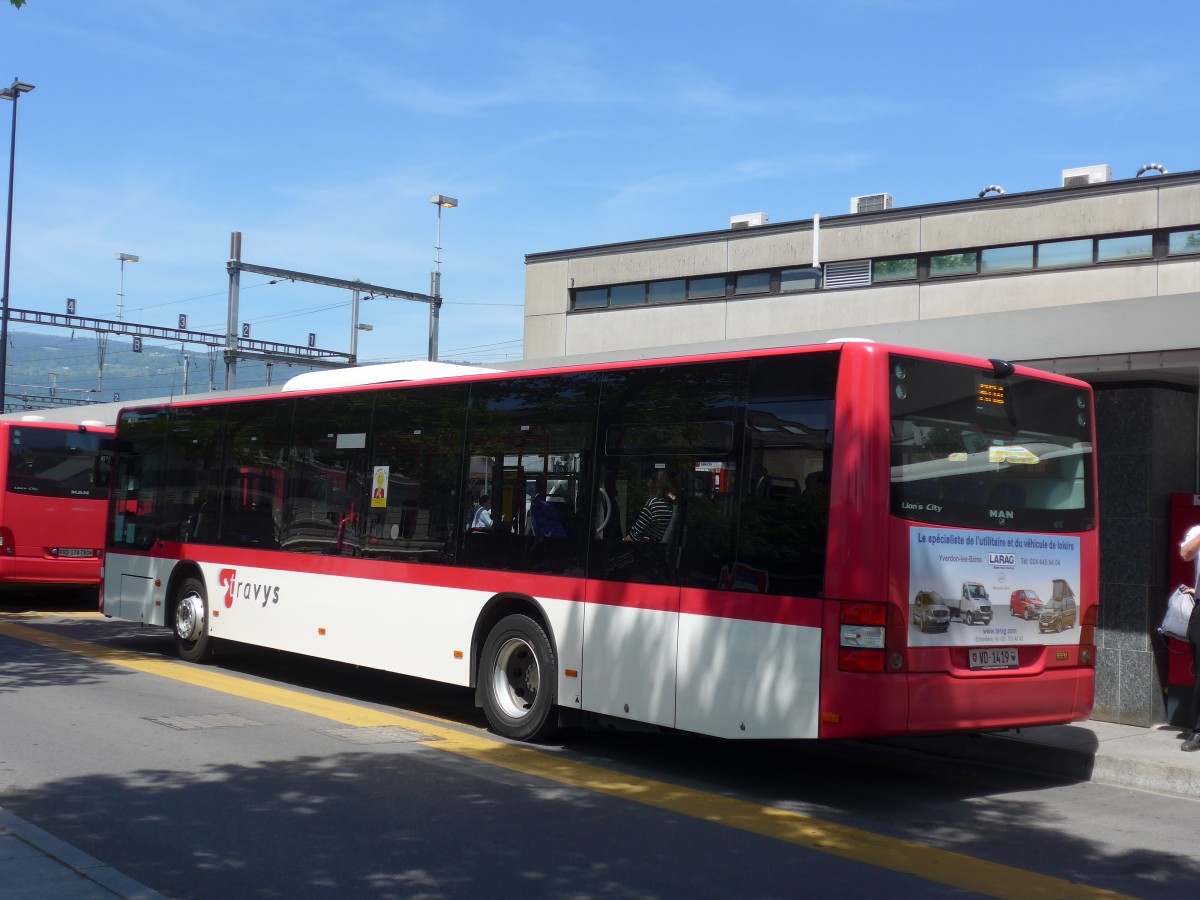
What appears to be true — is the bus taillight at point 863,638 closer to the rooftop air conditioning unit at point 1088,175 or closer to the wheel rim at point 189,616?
the wheel rim at point 189,616

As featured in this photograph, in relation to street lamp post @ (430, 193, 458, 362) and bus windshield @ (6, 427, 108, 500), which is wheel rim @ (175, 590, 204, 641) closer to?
bus windshield @ (6, 427, 108, 500)

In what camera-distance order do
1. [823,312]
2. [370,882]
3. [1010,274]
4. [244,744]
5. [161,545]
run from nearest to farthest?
[370,882] → [244,744] → [161,545] → [1010,274] → [823,312]

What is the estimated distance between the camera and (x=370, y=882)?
19.7ft

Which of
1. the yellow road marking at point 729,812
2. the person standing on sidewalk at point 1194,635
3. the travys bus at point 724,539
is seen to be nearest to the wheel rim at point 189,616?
the yellow road marking at point 729,812

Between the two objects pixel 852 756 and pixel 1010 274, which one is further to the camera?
pixel 1010 274

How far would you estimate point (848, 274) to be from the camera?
4172cm

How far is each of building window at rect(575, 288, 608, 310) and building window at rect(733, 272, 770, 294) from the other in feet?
18.1

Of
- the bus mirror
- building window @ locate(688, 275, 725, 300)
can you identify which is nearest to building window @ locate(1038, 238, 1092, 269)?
building window @ locate(688, 275, 725, 300)

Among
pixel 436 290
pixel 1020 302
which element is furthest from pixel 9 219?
pixel 1020 302

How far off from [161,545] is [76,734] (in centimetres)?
584

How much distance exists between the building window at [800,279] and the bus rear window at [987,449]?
33652mm

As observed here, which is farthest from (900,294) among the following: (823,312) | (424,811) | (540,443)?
(424,811)

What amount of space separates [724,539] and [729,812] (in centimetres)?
172

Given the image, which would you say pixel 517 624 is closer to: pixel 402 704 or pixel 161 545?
pixel 402 704
